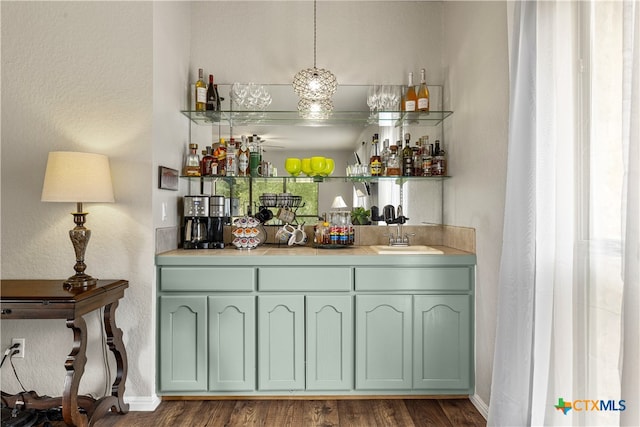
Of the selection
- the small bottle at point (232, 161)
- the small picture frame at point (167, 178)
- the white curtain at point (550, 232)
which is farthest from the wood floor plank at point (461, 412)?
the small picture frame at point (167, 178)

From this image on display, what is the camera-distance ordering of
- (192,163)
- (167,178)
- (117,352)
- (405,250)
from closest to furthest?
(117,352)
(167,178)
(405,250)
(192,163)

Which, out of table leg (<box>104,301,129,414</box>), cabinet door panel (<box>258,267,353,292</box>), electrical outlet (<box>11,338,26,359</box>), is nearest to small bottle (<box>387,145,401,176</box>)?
cabinet door panel (<box>258,267,353,292</box>)

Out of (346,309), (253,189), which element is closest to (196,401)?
(346,309)

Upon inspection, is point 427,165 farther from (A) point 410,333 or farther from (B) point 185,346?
(B) point 185,346

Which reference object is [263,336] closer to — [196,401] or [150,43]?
[196,401]

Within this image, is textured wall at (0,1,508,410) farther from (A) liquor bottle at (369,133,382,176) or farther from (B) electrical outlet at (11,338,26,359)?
(A) liquor bottle at (369,133,382,176)

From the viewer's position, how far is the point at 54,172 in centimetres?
204

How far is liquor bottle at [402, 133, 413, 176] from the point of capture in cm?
301

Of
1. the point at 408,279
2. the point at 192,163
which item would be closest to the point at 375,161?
the point at 408,279

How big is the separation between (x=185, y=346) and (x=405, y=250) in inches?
60.0

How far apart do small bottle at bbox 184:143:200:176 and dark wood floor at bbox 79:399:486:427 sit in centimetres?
151

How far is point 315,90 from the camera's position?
3008 mm

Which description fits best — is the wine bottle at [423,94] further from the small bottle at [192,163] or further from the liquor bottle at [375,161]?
the small bottle at [192,163]

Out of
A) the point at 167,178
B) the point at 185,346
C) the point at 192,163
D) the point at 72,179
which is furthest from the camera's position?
the point at 192,163
